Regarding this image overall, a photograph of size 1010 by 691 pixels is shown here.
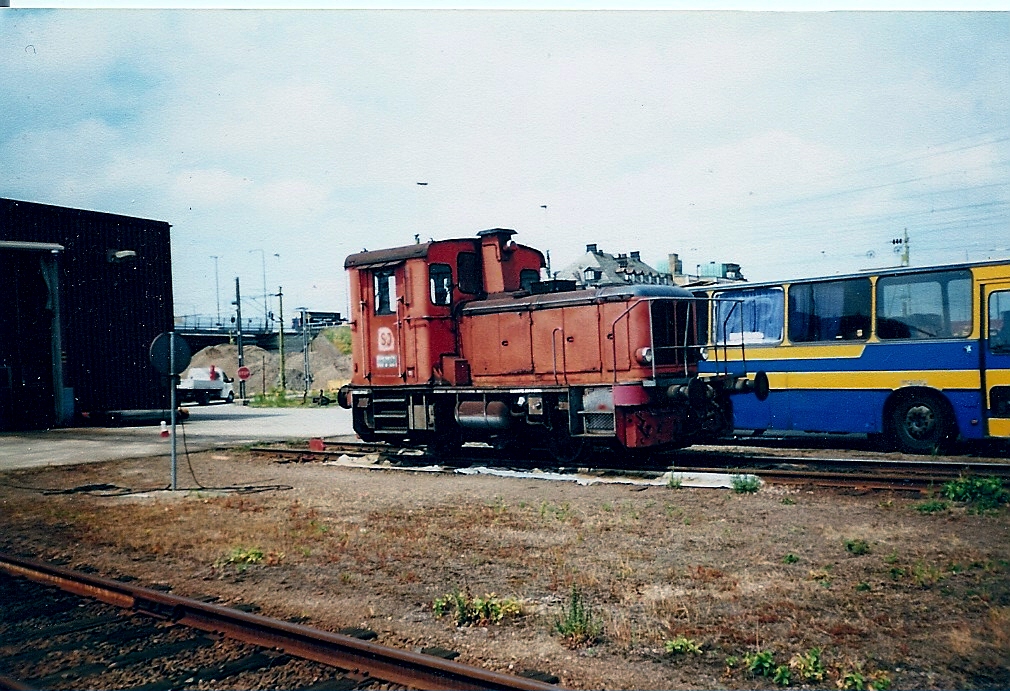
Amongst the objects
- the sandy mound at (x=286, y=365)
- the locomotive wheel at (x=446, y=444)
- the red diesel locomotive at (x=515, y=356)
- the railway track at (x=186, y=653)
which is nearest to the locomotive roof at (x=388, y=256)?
the red diesel locomotive at (x=515, y=356)

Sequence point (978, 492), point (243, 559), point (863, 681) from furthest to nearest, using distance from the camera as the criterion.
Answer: point (978, 492) < point (243, 559) < point (863, 681)

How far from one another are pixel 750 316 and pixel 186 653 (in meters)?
9.44

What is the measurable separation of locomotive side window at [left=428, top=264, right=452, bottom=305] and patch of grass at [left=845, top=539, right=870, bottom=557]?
665 cm

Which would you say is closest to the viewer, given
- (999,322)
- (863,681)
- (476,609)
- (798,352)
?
(863,681)

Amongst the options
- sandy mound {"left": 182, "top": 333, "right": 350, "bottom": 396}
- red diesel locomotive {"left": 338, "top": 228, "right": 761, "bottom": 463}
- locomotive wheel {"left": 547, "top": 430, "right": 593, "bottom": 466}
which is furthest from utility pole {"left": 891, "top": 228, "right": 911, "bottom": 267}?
sandy mound {"left": 182, "top": 333, "right": 350, "bottom": 396}

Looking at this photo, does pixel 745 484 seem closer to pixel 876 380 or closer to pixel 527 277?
pixel 876 380

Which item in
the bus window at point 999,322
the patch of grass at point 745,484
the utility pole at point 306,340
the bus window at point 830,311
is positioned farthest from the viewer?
the utility pole at point 306,340

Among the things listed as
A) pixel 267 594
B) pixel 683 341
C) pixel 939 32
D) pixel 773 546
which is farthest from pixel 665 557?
pixel 939 32

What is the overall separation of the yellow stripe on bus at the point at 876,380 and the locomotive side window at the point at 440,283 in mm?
5075

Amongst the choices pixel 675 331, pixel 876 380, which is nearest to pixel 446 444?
pixel 675 331

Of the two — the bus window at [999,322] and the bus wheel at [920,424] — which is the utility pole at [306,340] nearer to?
the bus wheel at [920,424]

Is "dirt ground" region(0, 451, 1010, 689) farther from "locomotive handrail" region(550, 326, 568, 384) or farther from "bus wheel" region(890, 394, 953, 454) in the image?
"bus wheel" region(890, 394, 953, 454)

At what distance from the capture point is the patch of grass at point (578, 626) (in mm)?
4227

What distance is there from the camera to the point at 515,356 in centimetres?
1040
